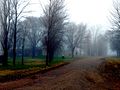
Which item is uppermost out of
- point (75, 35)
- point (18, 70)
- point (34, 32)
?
point (34, 32)

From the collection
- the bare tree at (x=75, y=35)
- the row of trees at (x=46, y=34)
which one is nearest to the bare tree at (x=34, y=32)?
the row of trees at (x=46, y=34)

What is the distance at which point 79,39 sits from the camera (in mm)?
95375

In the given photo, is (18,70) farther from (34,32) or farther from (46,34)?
(34,32)

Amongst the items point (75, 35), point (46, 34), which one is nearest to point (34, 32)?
point (75, 35)

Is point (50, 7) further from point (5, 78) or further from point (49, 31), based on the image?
point (5, 78)

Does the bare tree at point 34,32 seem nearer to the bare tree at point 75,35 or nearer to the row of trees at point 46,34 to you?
the row of trees at point 46,34

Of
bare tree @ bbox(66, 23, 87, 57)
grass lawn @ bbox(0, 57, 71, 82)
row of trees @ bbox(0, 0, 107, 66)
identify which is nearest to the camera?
grass lawn @ bbox(0, 57, 71, 82)

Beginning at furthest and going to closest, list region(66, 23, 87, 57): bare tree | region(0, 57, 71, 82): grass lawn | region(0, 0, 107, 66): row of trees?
region(66, 23, 87, 57): bare tree
region(0, 0, 107, 66): row of trees
region(0, 57, 71, 82): grass lawn

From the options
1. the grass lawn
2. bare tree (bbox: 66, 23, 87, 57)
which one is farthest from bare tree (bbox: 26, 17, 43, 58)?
the grass lawn

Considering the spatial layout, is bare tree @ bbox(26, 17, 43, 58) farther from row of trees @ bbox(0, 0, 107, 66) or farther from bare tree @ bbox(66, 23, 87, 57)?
bare tree @ bbox(66, 23, 87, 57)

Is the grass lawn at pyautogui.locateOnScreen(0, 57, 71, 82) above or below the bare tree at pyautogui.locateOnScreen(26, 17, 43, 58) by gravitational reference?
below

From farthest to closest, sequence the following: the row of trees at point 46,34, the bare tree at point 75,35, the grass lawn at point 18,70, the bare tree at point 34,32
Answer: the bare tree at point 75,35 → the bare tree at point 34,32 → the row of trees at point 46,34 → the grass lawn at point 18,70

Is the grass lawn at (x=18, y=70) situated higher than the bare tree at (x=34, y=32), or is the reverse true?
the bare tree at (x=34, y=32)

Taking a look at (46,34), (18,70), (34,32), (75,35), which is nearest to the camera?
(18,70)
